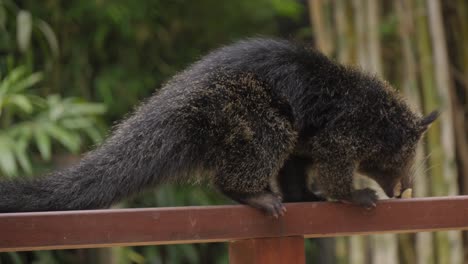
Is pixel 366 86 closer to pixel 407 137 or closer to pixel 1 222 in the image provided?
pixel 407 137

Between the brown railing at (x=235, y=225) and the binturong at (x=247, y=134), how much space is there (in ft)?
0.22

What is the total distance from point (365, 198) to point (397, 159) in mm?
484

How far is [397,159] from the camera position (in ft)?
8.61

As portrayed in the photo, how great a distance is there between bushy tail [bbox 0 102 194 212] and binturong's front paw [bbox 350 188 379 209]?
1.59 ft

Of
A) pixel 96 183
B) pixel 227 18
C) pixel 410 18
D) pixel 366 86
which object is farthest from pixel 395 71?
pixel 96 183

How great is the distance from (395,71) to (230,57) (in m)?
2.13

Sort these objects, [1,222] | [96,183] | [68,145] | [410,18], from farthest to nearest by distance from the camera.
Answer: [410,18] < [68,145] < [96,183] < [1,222]

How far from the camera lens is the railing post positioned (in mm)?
1949

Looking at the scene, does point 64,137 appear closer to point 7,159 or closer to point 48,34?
point 7,159

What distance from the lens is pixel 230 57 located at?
239 cm

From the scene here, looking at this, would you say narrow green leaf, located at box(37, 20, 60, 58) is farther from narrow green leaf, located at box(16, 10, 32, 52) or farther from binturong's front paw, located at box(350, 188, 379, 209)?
binturong's front paw, located at box(350, 188, 379, 209)

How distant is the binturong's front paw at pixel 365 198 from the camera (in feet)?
6.97

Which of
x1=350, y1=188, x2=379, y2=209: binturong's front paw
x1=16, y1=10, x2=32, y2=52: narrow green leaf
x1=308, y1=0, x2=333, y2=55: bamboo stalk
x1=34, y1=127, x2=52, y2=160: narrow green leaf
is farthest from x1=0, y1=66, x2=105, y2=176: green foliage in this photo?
x1=350, y1=188, x2=379, y2=209: binturong's front paw

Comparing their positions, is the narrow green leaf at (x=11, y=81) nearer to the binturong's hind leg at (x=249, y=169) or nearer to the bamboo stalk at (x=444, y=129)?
the binturong's hind leg at (x=249, y=169)
